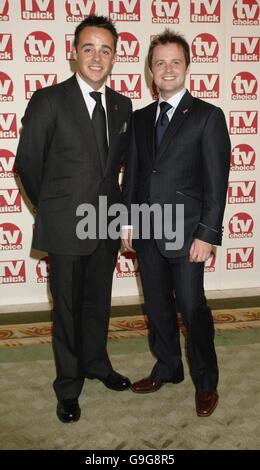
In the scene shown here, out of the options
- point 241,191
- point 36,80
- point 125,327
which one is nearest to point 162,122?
point 125,327

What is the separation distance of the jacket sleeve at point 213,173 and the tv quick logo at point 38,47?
201cm

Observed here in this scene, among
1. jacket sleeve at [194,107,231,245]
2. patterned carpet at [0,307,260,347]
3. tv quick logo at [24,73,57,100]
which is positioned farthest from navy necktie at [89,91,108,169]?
tv quick logo at [24,73,57,100]

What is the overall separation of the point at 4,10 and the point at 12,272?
2024 mm

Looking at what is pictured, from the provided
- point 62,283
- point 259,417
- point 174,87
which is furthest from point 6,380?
point 174,87

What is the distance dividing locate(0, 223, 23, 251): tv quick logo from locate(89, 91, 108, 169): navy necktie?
1828mm

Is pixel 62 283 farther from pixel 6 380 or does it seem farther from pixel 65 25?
pixel 65 25

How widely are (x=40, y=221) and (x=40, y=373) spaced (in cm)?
98

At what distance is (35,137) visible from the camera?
2115 millimetres

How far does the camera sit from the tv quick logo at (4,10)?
3479mm

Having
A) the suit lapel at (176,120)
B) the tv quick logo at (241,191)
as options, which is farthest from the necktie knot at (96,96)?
the tv quick logo at (241,191)

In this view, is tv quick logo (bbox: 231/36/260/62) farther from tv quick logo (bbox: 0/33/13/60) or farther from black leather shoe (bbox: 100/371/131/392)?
black leather shoe (bbox: 100/371/131/392)

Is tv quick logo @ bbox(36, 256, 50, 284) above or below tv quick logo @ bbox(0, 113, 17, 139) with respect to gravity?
below

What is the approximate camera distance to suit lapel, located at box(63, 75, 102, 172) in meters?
2.12

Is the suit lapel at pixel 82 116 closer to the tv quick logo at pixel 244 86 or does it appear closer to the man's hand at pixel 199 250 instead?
the man's hand at pixel 199 250
